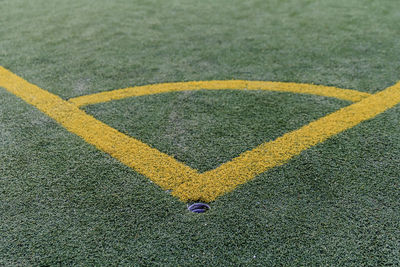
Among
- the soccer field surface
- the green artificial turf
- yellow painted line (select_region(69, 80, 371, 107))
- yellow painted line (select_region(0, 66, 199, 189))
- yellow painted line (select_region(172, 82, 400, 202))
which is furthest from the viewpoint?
yellow painted line (select_region(69, 80, 371, 107))

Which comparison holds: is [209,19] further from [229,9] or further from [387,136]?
[387,136]

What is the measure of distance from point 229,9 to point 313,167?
4.28m

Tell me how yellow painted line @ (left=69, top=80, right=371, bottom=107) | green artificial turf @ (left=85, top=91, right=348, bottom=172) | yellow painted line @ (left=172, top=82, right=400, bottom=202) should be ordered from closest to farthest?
yellow painted line @ (left=172, top=82, right=400, bottom=202), green artificial turf @ (left=85, top=91, right=348, bottom=172), yellow painted line @ (left=69, top=80, right=371, bottom=107)

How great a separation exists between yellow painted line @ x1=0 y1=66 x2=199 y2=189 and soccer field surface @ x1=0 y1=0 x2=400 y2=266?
0.01m

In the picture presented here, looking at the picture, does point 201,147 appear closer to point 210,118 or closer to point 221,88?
point 210,118

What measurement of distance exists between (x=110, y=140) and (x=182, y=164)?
2.04 ft

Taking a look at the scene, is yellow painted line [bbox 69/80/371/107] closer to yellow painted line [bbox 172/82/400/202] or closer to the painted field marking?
the painted field marking

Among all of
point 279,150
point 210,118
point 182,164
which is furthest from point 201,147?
point 279,150

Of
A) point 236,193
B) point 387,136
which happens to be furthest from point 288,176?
point 387,136

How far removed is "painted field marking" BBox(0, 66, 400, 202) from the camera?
2.27 m

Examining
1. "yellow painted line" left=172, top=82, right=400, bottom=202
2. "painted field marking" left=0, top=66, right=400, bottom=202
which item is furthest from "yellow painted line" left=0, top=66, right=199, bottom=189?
"yellow painted line" left=172, top=82, right=400, bottom=202

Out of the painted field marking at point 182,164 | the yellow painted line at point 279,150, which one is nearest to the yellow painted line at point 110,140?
the painted field marking at point 182,164

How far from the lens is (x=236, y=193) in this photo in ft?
7.07

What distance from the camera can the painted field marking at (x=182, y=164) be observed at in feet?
7.44
